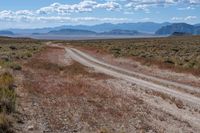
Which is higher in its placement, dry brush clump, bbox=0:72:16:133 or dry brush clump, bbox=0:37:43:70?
dry brush clump, bbox=0:72:16:133

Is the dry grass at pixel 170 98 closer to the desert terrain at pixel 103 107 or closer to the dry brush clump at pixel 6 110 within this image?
the desert terrain at pixel 103 107

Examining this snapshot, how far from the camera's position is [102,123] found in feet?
43.5

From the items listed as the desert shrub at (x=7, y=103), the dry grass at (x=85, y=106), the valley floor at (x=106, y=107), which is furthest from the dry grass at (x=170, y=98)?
the desert shrub at (x=7, y=103)

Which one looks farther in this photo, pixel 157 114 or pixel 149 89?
pixel 149 89

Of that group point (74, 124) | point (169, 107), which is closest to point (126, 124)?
point (74, 124)

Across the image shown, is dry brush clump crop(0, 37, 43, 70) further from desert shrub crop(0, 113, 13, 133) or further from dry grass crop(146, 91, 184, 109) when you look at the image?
desert shrub crop(0, 113, 13, 133)

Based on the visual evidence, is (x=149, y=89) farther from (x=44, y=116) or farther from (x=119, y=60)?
(x=119, y=60)

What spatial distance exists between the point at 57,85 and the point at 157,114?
7303 millimetres

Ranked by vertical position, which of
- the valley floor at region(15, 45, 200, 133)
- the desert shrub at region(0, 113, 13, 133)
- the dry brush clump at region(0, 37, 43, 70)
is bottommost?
the dry brush clump at region(0, 37, 43, 70)

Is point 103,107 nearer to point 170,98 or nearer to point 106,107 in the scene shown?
point 106,107

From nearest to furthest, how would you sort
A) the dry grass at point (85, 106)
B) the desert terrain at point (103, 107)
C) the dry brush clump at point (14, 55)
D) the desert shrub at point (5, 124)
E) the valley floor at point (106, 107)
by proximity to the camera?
the desert shrub at point (5, 124)
the desert terrain at point (103, 107)
the valley floor at point (106, 107)
the dry grass at point (85, 106)
the dry brush clump at point (14, 55)

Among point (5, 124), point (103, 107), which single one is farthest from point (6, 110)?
point (103, 107)

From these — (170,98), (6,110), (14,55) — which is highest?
(6,110)

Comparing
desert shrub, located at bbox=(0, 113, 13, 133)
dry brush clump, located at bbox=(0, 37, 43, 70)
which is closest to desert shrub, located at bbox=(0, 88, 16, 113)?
desert shrub, located at bbox=(0, 113, 13, 133)
